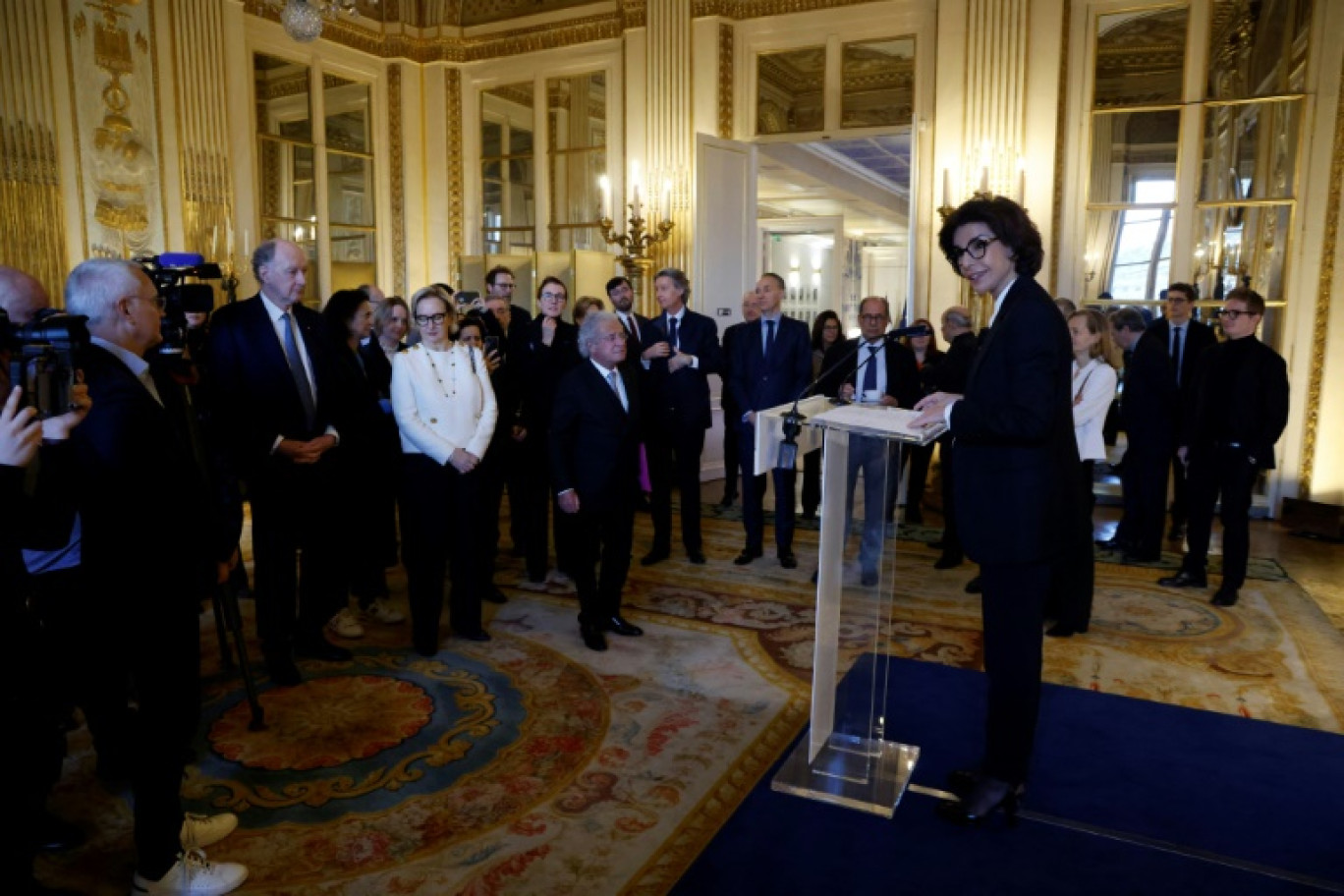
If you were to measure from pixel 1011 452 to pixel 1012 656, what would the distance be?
1.78 feet

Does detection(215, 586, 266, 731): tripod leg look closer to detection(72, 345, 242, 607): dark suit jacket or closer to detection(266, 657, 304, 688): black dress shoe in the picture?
detection(266, 657, 304, 688): black dress shoe

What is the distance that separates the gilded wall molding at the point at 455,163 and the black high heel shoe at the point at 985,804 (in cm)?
817

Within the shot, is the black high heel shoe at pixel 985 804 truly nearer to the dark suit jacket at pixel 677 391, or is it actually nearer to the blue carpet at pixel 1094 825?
the blue carpet at pixel 1094 825

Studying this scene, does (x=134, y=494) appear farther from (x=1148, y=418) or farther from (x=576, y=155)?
(x=576, y=155)

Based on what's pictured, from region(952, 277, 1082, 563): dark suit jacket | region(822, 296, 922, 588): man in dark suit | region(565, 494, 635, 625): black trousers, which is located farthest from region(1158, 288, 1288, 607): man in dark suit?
region(565, 494, 635, 625): black trousers

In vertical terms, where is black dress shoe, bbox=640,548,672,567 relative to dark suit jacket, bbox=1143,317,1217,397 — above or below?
below

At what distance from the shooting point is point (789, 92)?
834 centimetres

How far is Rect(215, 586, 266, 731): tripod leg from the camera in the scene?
10.0 feet

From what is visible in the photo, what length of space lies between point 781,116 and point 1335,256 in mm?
4374

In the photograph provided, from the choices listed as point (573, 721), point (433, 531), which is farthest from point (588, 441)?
point (573, 721)

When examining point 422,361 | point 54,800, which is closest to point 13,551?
point 54,800

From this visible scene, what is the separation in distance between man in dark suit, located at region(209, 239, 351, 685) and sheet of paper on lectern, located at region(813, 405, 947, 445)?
6.66 ft

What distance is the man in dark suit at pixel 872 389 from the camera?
271 centimetres

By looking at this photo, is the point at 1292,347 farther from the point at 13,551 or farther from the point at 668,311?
the point at 13,551
